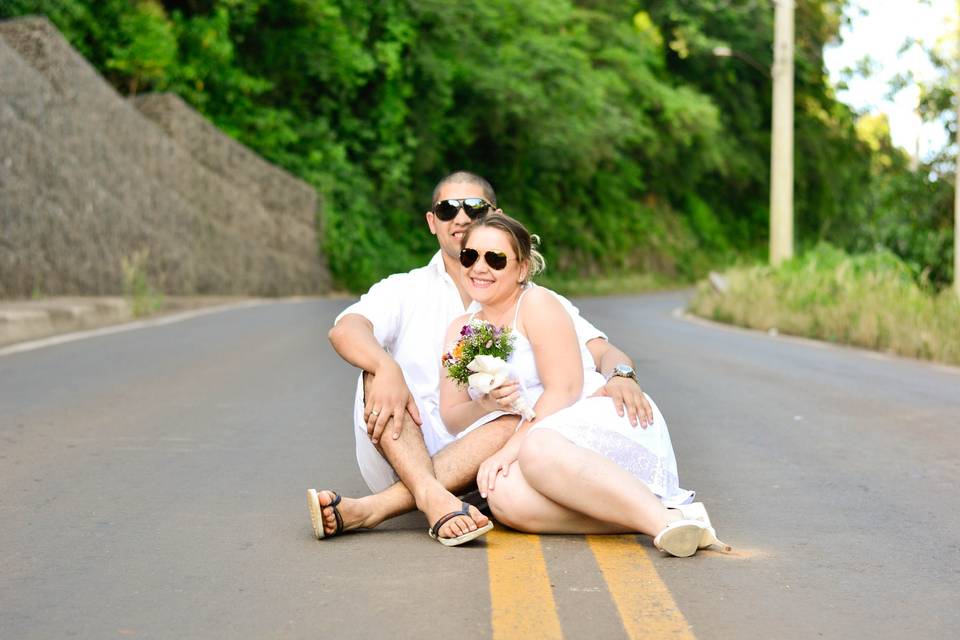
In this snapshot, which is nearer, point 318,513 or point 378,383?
point 318,513

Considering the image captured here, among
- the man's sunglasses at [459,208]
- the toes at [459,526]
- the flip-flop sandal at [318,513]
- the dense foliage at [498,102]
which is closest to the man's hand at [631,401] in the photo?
the toes at [459,526]

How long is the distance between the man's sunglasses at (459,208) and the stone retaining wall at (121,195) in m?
15.4

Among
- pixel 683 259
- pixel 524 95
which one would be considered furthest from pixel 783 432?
pixel 683 259

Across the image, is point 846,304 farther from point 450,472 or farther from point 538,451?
point 538,451

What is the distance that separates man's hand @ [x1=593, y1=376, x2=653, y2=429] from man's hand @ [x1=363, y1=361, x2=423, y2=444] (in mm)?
855

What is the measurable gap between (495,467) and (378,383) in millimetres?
596

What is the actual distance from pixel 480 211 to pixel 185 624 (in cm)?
257

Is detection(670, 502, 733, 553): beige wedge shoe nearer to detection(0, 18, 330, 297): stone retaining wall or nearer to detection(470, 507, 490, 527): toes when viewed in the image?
detection(470, 507, 490, 527): toes

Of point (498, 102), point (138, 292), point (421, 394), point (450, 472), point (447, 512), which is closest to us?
point (447, 512)

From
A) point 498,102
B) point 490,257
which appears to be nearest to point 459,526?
point 490,257

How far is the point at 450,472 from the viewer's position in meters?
6.19

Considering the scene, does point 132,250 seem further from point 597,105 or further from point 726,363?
point 597,105

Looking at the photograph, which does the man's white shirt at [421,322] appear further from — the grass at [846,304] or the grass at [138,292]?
the grass at [138,292]

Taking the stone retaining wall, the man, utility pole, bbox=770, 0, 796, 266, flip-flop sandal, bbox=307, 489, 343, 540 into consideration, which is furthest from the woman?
utility pole, bbox=770, 0, 796, 266
